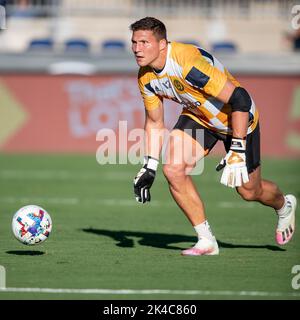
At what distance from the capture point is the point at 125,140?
20422mm

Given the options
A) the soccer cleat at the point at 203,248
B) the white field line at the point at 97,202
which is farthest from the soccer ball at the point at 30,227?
the white field line at the point at 97,202

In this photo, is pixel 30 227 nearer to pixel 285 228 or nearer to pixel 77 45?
pixel 285 228

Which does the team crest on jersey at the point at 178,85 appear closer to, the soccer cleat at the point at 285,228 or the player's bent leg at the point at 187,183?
the player's bent leg at the point at 187,183

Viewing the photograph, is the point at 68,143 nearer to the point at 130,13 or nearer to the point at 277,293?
the point at 130,13

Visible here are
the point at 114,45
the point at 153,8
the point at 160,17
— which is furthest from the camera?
the point at 153,8

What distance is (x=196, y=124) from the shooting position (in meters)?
9.27

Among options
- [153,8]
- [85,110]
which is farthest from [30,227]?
[153,8]

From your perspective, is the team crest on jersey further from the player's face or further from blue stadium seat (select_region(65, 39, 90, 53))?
blue stadium seat (select_region(65, 39, 90, 53))

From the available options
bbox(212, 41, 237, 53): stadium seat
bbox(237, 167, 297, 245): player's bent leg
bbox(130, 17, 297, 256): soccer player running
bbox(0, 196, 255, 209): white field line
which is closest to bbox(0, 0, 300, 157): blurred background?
bbox(212, 41, 237, 53): stadium seat

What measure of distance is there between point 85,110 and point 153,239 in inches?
415

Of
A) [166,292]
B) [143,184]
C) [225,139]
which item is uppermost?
[225,139]

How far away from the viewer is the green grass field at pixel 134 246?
769 centimetres

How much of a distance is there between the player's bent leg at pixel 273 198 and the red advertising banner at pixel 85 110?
1112 cm

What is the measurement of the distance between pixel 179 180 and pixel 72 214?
13.3 feet
